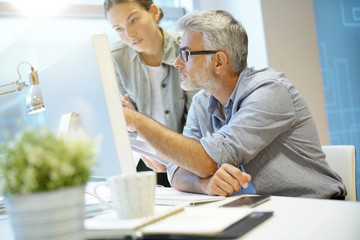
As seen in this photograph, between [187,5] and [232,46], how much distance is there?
2.17 m

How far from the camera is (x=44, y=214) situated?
625mm

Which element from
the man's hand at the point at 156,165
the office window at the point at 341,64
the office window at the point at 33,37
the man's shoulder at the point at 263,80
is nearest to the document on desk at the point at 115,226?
the man's shoulder at the point at 263,80

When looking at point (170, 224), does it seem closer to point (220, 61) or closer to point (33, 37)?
point (220, 61)

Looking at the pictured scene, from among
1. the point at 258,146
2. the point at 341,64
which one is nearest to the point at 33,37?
the point at 258,146

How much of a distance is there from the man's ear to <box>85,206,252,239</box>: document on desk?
958mm

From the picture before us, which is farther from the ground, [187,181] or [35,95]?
[35,95]

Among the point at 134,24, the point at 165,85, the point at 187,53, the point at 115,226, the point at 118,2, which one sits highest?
the point at 118,2

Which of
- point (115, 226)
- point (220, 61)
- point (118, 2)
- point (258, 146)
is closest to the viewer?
point (115, 226)

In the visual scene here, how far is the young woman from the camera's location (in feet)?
7.49

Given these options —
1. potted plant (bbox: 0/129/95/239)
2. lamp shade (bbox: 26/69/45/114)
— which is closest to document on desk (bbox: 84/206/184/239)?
potted plant (bbox: 0/129/95/239)

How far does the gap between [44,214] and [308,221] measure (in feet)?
1.66

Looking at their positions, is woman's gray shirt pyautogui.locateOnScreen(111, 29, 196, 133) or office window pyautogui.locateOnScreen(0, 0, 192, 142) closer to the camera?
woman's gray shirt pyautogui.locateOnScreen(111, 29, 196, 133)

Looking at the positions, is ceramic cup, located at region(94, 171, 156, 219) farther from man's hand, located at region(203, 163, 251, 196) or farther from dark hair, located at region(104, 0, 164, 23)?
dark hair, located at region(104, 0, 164, 23)

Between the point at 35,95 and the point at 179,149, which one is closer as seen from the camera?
the point at 35,95
